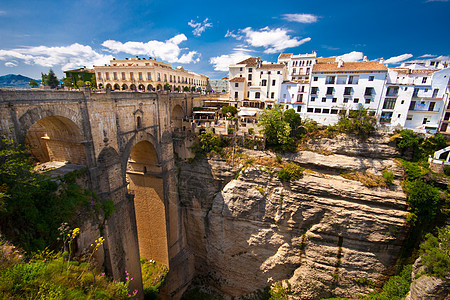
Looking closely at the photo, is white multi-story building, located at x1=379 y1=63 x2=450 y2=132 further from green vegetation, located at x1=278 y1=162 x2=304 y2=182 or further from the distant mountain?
the distant mountain

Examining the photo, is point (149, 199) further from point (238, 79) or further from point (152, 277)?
point (238, 79)

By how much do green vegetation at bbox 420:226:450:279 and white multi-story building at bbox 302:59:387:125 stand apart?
12.2m

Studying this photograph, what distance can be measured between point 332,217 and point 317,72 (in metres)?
16.9

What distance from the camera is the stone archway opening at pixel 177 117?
82.2ft

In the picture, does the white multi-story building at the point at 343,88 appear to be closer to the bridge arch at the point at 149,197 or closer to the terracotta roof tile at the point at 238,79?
the terracotta roof tile at the point at 238,79

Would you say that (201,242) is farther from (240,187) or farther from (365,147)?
(365,147)

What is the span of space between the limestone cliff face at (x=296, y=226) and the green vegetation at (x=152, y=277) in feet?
14.4

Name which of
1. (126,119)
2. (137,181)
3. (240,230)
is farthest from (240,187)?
(126,119)

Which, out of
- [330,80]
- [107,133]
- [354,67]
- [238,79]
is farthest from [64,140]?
[354,67]

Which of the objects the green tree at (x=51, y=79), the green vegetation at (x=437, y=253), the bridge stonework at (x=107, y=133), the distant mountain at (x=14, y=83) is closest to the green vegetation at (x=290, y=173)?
the green vegetation at (x=437, y=253)

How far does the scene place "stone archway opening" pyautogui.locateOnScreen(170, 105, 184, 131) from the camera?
82.2 feet

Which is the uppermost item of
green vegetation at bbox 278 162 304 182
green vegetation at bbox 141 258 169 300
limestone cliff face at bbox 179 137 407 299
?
green vegetation at bbox 278 162 304 182

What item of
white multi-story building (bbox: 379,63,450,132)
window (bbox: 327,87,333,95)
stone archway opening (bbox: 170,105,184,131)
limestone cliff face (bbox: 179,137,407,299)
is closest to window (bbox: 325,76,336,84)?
window (bbox: 327,87,333,95)

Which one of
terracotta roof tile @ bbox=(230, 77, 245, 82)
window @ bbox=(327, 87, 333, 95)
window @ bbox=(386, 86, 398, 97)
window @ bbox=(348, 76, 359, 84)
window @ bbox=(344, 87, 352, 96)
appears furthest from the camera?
terracotta roof tile @ bbox=(230, 77, 245, 82)
